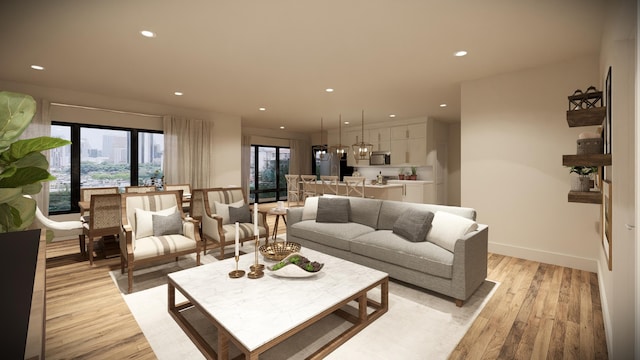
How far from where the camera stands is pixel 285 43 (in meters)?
2.97

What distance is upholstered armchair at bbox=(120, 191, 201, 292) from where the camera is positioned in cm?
293

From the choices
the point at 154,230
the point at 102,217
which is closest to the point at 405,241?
the point at 154,230

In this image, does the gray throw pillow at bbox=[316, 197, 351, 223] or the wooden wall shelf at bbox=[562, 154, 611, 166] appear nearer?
the wooden wall shelf at bbox=[562, 154, 611, 166]

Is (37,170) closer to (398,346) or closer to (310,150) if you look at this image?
(398,346)

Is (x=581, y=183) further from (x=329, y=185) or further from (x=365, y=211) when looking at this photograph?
(x=329, y=185)

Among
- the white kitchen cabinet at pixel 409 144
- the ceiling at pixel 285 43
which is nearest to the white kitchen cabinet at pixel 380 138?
the white kitchen cabinet at pixel 409 144

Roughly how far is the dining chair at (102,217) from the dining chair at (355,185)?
14.2 feet

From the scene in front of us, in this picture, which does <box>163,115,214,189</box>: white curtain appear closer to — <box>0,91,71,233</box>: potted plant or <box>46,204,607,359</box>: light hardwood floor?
<box>46,204,607,359</box>: light hardwood floor

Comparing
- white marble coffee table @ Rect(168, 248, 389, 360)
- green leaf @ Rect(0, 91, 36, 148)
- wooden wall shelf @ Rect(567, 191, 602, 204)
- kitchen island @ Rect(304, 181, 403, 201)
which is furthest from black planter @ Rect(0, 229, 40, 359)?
kitchen island @ Rect(304, 181, 403, 201)

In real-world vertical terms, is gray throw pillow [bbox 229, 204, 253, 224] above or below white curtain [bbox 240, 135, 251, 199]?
below

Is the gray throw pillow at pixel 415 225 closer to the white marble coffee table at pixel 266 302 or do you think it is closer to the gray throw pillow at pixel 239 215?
the white marble coffee table at pixel 266 302

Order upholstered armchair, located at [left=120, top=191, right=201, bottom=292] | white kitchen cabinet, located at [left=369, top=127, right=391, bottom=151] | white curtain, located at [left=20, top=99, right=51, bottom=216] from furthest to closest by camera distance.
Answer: white kitchen cabinet, located at [left=369, top=127, right=391, bottom=151] < white curtain, located at [left=20, top=99, right=51, bottom=216] < upholstered armchair, located at [left=120, top=191, right=201, bottom=292]

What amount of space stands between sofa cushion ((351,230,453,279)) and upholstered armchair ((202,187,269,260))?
147cm

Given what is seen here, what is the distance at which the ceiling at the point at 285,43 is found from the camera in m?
2.33
